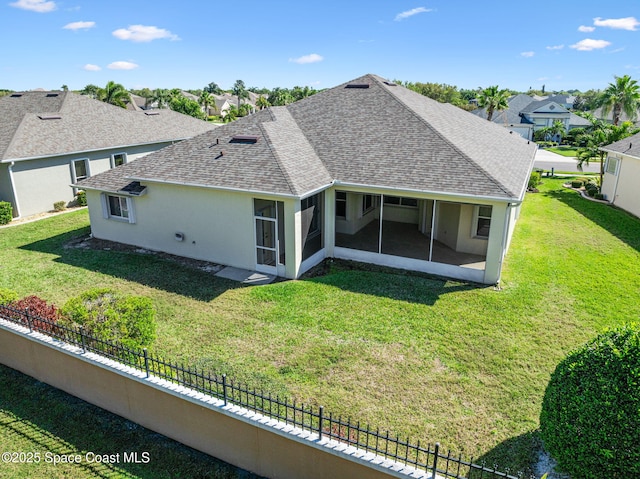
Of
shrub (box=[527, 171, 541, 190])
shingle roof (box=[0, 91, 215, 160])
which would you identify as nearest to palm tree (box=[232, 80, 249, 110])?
shingle roof (box=[0, 91, 215, 160])

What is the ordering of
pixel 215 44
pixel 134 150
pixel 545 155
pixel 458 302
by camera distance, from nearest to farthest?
1. pixel 458 302
2. pixel 134 150
3. pixel 215 44
4. pixel 545 155

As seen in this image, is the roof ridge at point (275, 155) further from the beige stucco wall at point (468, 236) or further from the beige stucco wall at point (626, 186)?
the beige stucco wall at point (626, 186)

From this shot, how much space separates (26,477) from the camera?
6.71m

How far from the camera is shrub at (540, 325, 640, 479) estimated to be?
519cm

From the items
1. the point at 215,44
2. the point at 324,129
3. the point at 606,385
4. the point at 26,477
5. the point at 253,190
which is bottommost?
the point at 26,477

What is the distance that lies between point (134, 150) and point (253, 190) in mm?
17211

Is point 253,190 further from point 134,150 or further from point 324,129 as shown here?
point 134,150

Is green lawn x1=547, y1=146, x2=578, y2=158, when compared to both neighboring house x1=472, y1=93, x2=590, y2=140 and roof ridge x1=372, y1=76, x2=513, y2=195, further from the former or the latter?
roof ridge x1=372, y1=76, x2=513, y2=195

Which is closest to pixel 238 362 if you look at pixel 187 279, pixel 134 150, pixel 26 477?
pixel 26 477

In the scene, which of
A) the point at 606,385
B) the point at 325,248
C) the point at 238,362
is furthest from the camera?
the point at 325,248

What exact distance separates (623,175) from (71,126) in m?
31.4

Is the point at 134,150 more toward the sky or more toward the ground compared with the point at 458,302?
more toward the sky

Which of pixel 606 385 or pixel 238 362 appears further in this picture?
pixel 238 362

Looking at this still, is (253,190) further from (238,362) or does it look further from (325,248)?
(238,362)
